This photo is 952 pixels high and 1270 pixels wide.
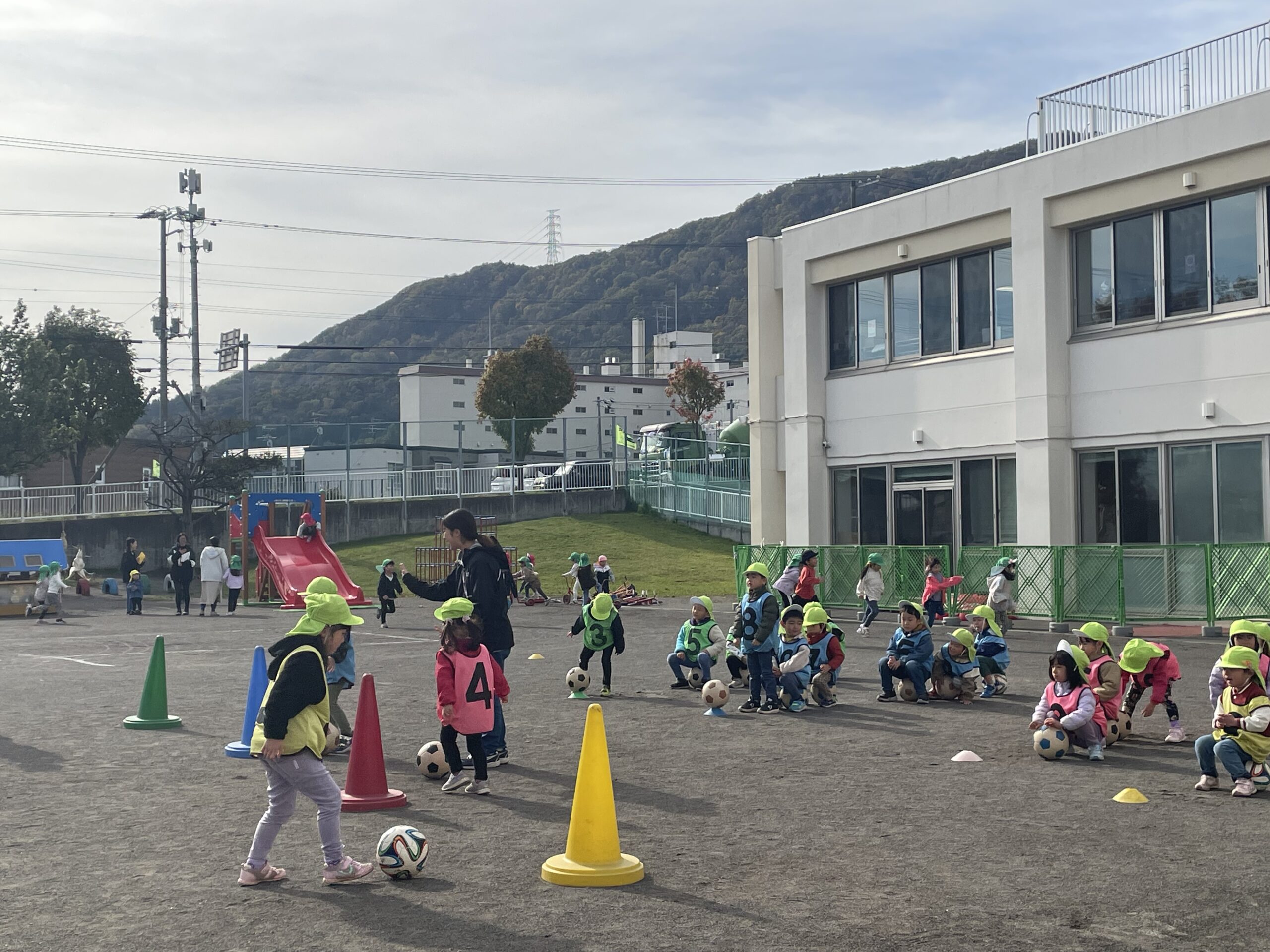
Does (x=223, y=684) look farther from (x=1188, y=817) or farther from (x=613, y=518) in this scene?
(x=613, y=518)

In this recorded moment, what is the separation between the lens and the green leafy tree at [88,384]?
59219mm

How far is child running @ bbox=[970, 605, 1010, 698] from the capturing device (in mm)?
14797

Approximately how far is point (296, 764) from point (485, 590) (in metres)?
3.76

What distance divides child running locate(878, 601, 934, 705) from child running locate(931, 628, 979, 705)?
0.13 m

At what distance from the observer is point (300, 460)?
5603 cm

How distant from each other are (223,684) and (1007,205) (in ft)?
57.8

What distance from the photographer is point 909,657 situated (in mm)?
14742

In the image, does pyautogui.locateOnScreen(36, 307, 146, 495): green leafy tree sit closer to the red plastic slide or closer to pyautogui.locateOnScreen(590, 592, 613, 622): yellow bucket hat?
the red plastic slide

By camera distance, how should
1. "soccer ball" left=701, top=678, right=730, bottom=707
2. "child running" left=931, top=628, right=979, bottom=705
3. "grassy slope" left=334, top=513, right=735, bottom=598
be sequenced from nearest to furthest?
"soccer ball" left=701, top=678, right=730, bottom=707
"child running" left=931, top=628, right=979, bottom=705
"grassy slope" left=334, top=513, right=735, bottom=598

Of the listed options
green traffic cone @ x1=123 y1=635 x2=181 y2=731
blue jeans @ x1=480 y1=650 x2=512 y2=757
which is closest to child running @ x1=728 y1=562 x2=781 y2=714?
blue jeans @ x1=480 y1=650 x2=512 y2=757

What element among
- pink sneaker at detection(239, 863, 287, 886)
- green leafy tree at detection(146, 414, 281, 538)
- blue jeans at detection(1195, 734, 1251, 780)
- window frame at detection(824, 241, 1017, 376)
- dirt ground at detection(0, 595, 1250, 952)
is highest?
window frame at detection(824, 241, 1017, 376)

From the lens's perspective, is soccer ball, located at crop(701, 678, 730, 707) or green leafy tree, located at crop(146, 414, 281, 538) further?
green leafy tree, located at crop(146, 414, 281, 538)

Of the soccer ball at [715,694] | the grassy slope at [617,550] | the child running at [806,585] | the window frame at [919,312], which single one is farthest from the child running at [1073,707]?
the grassy slope at [617,550]

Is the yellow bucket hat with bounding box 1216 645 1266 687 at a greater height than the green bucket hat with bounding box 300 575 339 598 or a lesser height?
lesser
